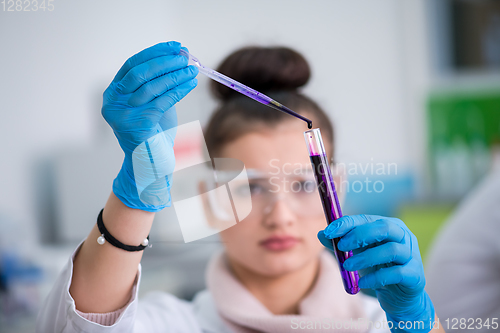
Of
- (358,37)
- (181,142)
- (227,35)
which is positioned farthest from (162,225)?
(358,37)

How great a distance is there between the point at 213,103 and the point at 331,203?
341mm

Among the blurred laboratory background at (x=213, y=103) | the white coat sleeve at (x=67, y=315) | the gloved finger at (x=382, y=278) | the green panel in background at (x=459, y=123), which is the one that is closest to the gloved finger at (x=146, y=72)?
the blurred laboratory background at (x=213, y=103)

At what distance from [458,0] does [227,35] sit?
6.36ft

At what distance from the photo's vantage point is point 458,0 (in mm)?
2482

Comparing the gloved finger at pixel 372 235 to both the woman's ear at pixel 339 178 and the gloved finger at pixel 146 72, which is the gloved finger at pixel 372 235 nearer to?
the woman's ear at pixel 339 178

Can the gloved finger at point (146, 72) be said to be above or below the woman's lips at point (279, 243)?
above

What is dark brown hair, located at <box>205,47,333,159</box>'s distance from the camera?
0.74m

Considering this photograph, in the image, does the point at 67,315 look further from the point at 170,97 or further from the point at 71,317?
the point at 170,97

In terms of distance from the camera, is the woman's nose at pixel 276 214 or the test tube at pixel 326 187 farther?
the woman's nose at pixel 276 214

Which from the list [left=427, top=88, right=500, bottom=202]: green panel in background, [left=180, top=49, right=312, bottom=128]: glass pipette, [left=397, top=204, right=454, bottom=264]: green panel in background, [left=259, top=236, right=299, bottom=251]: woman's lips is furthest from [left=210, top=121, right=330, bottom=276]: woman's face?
[left=427, top=88, right=500, bottom=202]: green panel in background

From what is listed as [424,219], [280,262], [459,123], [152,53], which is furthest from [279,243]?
[459,123]

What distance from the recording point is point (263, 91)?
81cm

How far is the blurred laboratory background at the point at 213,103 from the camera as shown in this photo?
3.48ft

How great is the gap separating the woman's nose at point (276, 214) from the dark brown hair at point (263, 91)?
143 mm
